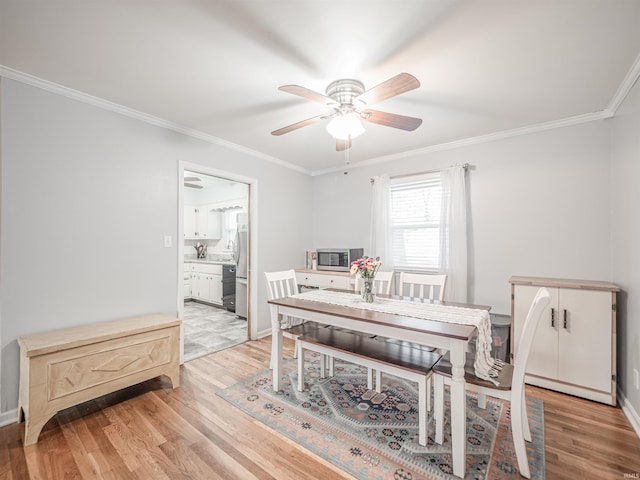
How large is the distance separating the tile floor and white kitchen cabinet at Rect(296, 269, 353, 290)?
113 centimetres

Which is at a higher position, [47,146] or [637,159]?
[47,146]

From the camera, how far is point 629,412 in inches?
81.7

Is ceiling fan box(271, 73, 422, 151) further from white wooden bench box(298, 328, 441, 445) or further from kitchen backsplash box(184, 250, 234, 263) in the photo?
kitchen backsplash box(184, 250, 234, 263)

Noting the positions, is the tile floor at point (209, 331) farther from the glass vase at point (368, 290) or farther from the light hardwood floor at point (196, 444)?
the glass vase at point (368, 290)

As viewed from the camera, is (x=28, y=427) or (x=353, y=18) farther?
(x=28, y=427)

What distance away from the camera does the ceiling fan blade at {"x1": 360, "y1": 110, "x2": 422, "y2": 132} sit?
6.64ft

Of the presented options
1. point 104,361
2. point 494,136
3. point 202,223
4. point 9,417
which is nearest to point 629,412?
point 494,136

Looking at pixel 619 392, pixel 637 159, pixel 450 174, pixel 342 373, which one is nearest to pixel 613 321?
pixel 619 392

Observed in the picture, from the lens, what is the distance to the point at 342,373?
2.82m

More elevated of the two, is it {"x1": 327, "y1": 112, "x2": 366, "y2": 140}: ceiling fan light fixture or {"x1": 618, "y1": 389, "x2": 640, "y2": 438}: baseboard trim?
{"x1": 327, "y1": 112, "x2": 366, "y2": 140}: ceiling fan light fixture

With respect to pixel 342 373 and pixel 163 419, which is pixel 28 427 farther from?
pixel 342 373

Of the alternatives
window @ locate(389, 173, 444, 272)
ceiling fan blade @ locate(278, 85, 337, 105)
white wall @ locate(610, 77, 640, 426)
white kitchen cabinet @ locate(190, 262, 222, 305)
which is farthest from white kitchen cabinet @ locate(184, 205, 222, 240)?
white wall @ locate(610, 77, 640, 426)

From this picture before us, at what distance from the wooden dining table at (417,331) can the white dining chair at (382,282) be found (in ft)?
2.30

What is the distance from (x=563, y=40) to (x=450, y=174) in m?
1.75
